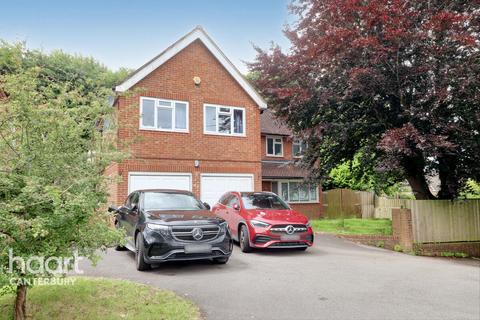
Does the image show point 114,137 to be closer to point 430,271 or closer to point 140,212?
point 140,212

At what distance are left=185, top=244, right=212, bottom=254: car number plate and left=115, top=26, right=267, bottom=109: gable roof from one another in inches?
340

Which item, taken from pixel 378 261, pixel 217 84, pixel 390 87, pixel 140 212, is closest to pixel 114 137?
pixel 140 212

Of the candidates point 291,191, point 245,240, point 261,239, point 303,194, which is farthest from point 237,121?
point 303,194

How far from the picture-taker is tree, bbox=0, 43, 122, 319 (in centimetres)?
403

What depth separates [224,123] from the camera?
1616 centimetres

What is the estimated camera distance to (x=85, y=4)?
43.7 feet

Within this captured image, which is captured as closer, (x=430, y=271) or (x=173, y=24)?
(x=430, y=271)

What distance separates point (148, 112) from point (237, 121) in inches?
155

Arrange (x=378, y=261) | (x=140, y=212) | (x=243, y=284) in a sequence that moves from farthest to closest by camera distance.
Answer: (x=378, y=261) → (x=140, y=212) → (x=243, y=284)

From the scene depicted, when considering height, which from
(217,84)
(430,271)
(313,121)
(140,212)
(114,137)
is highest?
(217,84)

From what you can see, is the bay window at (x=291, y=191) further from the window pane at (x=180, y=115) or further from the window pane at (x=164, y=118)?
the window pane at (x=164, y=118)

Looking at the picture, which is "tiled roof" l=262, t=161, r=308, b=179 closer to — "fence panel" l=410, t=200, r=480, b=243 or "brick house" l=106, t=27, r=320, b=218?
"brick house" l=106, t=27, r=320, b=218

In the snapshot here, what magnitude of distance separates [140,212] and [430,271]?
678 centimetres

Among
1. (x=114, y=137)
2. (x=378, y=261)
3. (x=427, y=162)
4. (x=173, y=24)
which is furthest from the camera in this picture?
(x=173, y=24)
